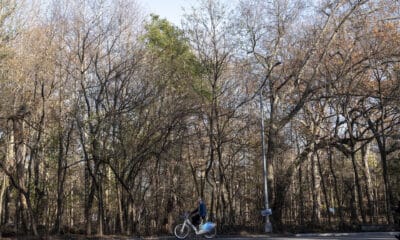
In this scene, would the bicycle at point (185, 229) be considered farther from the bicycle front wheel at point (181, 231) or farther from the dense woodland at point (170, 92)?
the dense woodland at point (170, 92)

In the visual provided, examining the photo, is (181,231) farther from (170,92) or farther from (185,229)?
(170,92)

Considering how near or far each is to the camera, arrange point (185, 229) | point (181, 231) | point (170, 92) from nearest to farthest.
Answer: point (181, 231) < point (185, 229) < point (170, 92)

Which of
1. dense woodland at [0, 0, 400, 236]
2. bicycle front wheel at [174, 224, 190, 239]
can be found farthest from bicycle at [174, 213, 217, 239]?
dense woodland at [0, 0, 400, 236]

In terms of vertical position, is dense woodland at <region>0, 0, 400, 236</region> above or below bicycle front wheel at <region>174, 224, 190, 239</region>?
above

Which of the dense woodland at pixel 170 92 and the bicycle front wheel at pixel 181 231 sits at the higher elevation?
the dense woodland at pixel 170 92

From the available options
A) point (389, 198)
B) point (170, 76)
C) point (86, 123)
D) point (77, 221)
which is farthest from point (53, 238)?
point (77, 221)

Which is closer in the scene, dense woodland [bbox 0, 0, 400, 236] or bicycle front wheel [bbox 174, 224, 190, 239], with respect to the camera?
bicycle front wheel [bbox 174, 224, 190, 239]

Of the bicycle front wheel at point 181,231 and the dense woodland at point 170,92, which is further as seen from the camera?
the dense woodland at point 170,92

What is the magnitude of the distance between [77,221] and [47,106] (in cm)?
2310

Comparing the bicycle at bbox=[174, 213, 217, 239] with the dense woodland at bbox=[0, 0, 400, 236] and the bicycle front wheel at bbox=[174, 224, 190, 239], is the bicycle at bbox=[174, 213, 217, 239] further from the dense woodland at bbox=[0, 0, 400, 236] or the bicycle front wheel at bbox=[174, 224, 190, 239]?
the dense woodland at bbox=[0, 0, 400, 236]

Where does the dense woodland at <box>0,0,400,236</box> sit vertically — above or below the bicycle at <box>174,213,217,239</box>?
above

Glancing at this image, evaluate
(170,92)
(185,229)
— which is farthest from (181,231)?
(170,92)

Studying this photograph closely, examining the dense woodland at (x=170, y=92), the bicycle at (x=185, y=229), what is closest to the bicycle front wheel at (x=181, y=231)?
the bicycle at (x=185, y=229)

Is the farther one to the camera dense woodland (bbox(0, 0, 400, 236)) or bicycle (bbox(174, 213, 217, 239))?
dense woodland (bbox(0, 0, 400, 236))
